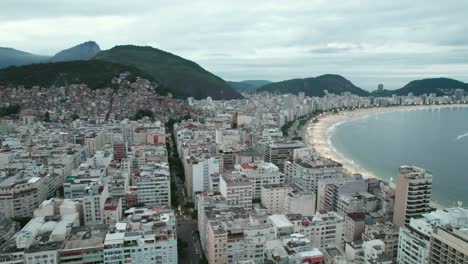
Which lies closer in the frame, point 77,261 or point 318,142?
point 77,261

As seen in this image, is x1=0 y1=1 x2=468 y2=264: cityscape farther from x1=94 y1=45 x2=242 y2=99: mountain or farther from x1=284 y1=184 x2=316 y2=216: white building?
x1=94 y1=45 x2=242 y2=99: mountain

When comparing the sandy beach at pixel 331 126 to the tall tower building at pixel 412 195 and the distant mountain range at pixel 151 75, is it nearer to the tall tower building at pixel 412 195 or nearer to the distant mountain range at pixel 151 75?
the tall tower building at pixel 412 195

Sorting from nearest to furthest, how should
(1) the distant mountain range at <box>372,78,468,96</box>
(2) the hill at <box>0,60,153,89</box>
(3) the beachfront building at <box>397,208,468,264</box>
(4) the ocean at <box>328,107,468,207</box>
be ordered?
1. (3) the beachfront building at <box>397,208,468,264</box>
2. (4) the ocean at <box>328,107,468,207</box>
3. (2) the hill at <box>0,60,153,89</box>
4. (1) the distant mountain range at <box>372,78,468,96</box>

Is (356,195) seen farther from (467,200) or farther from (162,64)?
(162,64)

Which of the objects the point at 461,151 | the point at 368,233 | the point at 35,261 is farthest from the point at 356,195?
the point at 461,151

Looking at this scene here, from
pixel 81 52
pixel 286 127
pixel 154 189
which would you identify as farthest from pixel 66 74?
pixel 81 52

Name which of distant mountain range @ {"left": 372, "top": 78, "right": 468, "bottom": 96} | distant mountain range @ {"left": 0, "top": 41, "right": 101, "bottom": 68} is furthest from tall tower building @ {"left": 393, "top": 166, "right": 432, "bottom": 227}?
distant mountain range @ {"left": 0, "top": 41, "right": 101, "bottom": 68}

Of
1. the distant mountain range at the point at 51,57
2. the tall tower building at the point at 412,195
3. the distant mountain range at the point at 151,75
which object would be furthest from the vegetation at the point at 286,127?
the distant mountain range at the point at 51,57
